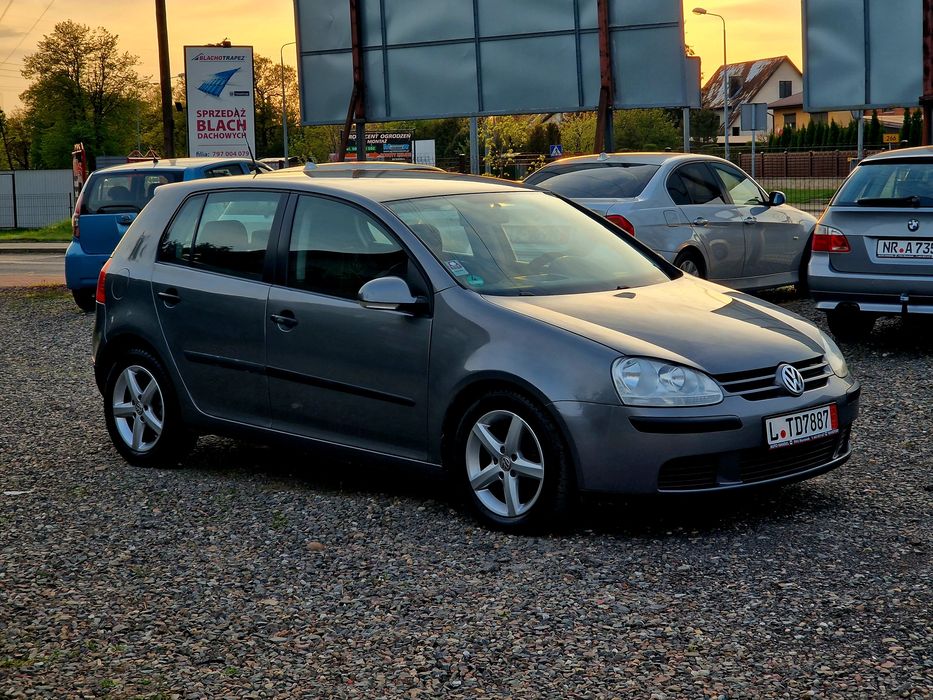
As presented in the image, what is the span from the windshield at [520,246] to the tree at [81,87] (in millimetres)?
83610

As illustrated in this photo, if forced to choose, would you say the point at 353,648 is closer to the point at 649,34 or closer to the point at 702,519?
the point at 702,519

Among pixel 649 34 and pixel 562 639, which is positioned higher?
pixel 649 34

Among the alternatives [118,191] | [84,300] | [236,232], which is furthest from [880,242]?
[84,300]

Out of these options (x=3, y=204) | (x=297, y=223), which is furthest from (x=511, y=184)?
(x=3, y=204)

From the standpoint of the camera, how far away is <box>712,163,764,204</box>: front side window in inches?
520

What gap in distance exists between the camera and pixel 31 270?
25.0m

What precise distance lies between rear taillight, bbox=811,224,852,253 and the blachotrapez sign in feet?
27.4

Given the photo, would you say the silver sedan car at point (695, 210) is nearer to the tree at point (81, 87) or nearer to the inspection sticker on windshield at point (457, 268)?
the inspection sticker on windshield at point (457, 268)

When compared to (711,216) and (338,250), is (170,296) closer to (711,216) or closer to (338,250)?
(338,250)

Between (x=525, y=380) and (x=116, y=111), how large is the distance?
86.2m

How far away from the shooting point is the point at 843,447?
19.2 ft

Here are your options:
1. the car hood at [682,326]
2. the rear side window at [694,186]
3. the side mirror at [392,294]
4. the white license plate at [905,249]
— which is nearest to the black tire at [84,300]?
the rear side window at [694,186]

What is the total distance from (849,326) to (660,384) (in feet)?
22.4

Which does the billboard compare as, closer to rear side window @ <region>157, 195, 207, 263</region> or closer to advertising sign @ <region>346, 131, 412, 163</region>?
rear side window @ <region>157, 195, 207, 263</region>
